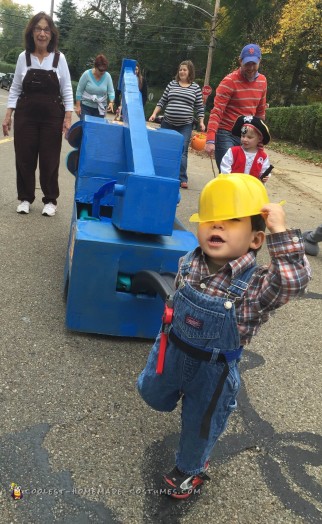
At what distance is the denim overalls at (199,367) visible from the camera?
1530mm

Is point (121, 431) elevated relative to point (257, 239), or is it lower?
lower

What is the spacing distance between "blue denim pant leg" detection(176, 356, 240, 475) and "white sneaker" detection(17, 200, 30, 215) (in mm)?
3515

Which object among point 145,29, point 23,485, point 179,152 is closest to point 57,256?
point 179,152

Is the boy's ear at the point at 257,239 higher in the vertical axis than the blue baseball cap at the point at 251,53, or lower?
lower

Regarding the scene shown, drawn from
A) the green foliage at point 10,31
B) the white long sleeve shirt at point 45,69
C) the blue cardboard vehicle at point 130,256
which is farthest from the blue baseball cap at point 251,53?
the green foliage at point 10,31

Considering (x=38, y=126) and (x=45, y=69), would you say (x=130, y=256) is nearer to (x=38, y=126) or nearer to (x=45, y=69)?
(x=38, y=126)

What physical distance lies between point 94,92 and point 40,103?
322 cm

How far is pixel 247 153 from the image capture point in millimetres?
3926

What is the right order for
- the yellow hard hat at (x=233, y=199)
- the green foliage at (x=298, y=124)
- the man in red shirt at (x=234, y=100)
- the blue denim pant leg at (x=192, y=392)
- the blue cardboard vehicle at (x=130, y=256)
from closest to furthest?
the yellow hard hat at (x=233, y=199)
the blue denim pant leg at (x=192, y=392)
the blue cardboard vehicle at (x=130, y=256)
the man in red shirt at (x=234, y=100)
the green foliage at (x=298, y=124)

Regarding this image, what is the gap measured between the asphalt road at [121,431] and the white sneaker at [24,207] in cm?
159

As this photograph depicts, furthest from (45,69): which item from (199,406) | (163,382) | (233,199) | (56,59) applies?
(199,406)

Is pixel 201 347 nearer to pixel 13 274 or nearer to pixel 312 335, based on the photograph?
pixel 312 335

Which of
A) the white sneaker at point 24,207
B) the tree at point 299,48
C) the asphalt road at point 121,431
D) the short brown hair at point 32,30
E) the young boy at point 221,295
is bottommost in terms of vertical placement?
the white sneaker at point 24,207

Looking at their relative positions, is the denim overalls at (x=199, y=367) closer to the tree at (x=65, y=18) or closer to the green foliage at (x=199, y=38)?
the green foliage at (x=199, y=38)
